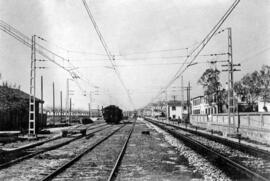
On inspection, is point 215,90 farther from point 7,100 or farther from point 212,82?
point 7,100

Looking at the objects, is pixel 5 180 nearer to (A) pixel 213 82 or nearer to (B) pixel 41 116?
(B) pixel 41 116

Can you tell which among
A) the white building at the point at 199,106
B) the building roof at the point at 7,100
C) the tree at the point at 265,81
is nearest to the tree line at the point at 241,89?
the tree at the point at 265,81

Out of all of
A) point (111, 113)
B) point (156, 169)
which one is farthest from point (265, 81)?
point (156, 169)

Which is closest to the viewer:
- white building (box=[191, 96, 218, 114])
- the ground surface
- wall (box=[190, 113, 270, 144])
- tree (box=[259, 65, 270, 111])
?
the ground surface

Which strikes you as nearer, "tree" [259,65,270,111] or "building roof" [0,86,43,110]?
"building roof" [0,86,43,110]

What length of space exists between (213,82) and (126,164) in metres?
57.9

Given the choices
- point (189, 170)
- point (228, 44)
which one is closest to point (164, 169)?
point (189, 170)

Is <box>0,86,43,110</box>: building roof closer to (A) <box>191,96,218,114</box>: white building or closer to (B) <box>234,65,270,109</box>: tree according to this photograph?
(B) <box>234,65,270,109</box>: tree

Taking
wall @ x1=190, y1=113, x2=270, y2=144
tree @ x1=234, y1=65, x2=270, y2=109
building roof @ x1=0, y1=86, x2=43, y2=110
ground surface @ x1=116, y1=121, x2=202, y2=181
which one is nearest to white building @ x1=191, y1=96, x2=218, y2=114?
tree @ x1=234, y1=65, x2=270, y2=109

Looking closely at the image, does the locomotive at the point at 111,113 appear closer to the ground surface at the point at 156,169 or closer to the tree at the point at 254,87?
the tree at the point at 254,87

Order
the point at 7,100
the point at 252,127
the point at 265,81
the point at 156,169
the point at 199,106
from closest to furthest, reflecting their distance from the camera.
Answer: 1. the point at 156,169
2. the point at 252,127
3. the point at 7,100
4. the point at 265,81
5. the point at 199,106

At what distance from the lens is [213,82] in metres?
69.2

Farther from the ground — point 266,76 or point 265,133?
point 266,76

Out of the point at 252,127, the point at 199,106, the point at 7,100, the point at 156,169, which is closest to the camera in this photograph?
the point at 156,169
